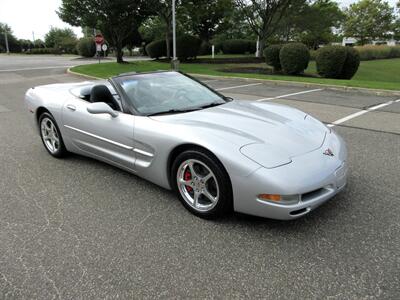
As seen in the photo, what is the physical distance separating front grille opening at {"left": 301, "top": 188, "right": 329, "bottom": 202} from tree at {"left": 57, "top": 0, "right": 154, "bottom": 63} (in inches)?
848

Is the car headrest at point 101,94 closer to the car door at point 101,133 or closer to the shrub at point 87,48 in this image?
the car door at point 101,133

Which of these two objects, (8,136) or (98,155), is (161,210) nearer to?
(98,155)

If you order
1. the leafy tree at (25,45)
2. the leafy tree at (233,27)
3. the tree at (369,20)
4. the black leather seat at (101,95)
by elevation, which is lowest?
the black leather seat at (101,95)

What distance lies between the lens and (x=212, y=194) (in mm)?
3082

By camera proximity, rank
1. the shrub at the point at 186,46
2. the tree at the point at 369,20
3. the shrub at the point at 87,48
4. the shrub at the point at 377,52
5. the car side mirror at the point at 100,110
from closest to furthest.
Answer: the car side mirror at the point at 100,110 < the shrub at the point at 186,46 < the shrub at the point at 377,52 < the shrub at the point at 87,48 < the tree at the point at 369,20

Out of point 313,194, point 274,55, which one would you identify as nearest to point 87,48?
point 274,55

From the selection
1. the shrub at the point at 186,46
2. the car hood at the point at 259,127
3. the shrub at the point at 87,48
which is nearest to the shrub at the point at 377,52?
the shrub at the point at 186,46

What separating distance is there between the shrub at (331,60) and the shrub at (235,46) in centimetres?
2591

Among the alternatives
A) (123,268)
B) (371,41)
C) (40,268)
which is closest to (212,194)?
(123,268)

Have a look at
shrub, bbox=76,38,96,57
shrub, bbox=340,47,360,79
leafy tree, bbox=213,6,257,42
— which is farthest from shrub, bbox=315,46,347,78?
shrub, bbox=76,38,96,57

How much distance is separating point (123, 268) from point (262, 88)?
437 inches

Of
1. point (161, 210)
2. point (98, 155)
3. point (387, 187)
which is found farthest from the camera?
point (98, 155)

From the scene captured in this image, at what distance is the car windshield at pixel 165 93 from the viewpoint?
3736 mm

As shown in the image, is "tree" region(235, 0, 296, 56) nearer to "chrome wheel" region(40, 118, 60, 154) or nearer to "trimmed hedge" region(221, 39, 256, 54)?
"trimmed hedge" region(221, 39, 256, 54)
